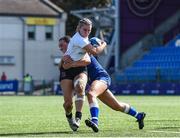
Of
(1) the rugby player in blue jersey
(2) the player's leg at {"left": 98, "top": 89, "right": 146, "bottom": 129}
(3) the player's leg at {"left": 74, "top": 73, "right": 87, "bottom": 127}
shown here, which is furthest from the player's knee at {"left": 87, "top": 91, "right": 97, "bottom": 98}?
(2) the player's leg at {"left": 98, "top": 89, "right": 146, "bottom": 129}

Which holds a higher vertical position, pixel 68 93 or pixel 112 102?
pixel 68 93

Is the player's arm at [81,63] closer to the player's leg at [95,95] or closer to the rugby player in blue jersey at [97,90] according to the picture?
the rugby player in blue jersey at [97,90]

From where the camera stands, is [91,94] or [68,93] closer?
[91,94]

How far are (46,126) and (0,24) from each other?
166 ft

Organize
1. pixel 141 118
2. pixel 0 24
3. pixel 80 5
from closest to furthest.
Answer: pixel 141 118 → pixel 0 24 → pixel 80 5

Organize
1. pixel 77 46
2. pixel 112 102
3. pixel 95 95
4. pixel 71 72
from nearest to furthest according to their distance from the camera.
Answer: pixel 95 95 → pixel 77 46 → pixel 71 72 → pixel 112 102

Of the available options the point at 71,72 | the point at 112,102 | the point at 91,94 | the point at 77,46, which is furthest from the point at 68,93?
the point at 77,46

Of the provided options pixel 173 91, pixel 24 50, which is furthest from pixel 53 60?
pixel 173 91

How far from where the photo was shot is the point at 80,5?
77.9 metres

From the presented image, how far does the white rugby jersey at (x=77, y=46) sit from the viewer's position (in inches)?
500

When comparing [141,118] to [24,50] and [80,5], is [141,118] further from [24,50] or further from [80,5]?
[80,5]

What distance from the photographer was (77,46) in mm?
12797

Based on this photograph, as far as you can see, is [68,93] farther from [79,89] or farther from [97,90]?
[97,90]

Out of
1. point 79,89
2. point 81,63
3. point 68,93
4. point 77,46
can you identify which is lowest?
point 68,93
